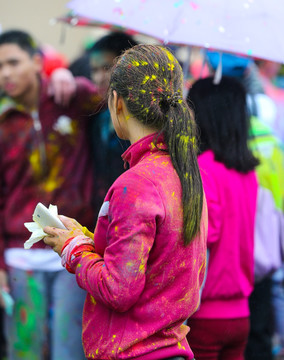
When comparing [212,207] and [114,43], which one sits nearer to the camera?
[212,207]

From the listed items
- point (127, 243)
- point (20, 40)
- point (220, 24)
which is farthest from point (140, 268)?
point (20, 40)

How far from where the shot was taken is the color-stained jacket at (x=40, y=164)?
352 centimetres

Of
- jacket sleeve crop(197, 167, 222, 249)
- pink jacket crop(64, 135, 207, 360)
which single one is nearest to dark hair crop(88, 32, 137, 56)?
jacket sleeve crop(197, 167, 222, 249)

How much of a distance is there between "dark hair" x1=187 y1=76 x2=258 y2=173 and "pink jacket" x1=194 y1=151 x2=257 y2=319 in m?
0.05

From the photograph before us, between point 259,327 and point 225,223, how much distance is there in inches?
38.9

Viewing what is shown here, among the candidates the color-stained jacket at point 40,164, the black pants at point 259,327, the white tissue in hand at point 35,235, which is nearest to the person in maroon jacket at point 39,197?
the color-stained jacket at point 40,164

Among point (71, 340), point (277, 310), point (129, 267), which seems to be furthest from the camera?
point (277, 310)

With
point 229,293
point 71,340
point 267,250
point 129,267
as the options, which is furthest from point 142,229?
point 71,340

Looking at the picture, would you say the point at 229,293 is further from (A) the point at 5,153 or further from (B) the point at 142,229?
(A) the point at 5,153

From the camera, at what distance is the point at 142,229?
1.80 metres

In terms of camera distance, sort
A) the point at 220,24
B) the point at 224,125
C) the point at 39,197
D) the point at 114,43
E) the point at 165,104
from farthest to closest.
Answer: the point at 114,43 < the point at 39,197 < the point at 224,125 < the point at 220,24 < the point at 165,104

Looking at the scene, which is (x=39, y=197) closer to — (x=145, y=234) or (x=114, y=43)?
(x=114, y=43)

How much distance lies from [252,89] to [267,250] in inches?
54.7

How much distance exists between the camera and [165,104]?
1980mm
